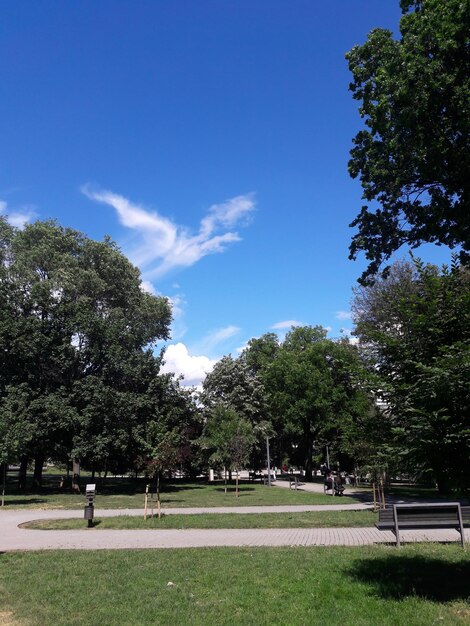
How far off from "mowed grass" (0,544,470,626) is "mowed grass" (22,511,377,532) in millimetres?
4772

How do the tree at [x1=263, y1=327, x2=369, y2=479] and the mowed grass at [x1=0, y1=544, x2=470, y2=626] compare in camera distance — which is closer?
the mowed grass at [x1=0, y1=544, x2=470, y2=626]

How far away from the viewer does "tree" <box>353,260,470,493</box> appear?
5.82m

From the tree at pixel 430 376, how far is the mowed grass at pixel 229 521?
28.8 feet

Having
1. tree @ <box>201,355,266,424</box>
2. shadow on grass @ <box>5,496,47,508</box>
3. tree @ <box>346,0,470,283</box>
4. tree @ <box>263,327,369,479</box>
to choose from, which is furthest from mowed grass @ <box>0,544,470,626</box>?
tree @ <box>201,355,266,424</box>

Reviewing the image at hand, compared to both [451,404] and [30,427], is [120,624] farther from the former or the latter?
[30,427]

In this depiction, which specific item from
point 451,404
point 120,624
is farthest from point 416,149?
point 120,624

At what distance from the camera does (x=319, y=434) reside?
48.7m

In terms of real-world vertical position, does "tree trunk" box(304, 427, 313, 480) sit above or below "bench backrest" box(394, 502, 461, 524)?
above

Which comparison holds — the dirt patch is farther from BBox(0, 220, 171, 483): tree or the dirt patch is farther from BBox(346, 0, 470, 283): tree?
BBox(0, 220, 171, 483): tree

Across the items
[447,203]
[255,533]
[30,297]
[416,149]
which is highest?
[30,297]

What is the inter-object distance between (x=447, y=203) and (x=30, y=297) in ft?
87.0

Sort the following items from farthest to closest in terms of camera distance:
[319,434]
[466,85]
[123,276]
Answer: [319,434] → [123,276] → [466,85]

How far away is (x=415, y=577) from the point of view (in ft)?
24.1

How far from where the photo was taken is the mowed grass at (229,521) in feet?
47.7
